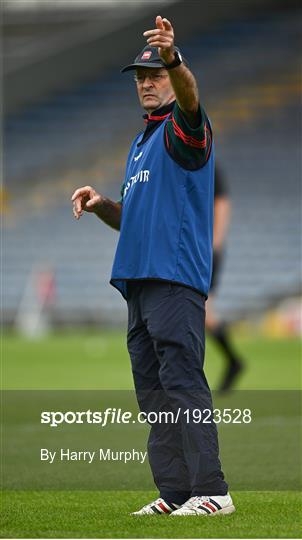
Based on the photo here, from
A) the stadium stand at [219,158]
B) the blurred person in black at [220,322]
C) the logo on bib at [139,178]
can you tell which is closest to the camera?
the logo on bib at [139,178]

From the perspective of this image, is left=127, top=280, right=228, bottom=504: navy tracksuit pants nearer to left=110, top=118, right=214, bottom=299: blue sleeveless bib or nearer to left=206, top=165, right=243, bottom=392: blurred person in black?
left=110, top=118, right=214, bottom=299: blue sleeveless bib

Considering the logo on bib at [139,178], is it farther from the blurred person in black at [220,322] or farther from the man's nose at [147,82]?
the blurred person in black at [220,322]

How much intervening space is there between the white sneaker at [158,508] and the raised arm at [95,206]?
1.24 m

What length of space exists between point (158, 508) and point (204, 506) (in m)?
0.26

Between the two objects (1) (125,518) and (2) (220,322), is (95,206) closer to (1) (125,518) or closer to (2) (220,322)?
(1) (125,518)

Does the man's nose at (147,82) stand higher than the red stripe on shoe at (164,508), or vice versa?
the man's nose at (147,82)

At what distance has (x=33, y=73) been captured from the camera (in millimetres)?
27359

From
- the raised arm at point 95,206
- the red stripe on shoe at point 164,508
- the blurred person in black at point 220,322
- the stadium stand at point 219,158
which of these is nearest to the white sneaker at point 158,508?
the red stripe on shoe at point 164,508

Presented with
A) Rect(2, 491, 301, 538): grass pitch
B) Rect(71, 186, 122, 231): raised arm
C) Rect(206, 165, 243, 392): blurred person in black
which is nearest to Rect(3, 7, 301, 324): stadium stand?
Rect(206, 165, 243, 392): blurred person in black

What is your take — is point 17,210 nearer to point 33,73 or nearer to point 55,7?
point 33,73

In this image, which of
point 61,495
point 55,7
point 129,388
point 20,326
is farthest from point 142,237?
point 55,7

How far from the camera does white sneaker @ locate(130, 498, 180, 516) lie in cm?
490

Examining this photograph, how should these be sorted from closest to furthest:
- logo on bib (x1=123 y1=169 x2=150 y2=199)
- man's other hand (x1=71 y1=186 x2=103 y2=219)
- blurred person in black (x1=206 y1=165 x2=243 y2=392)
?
1. logo on bib (x1=123 y1=169 x2=150 y2=199)
2. man's other hand (x1=71 y1=186 x2=103 y2=219)
3. blurred person in black (x1=206 y1=165 x2=243 y2=392)

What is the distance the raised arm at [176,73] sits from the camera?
4.38 metres
